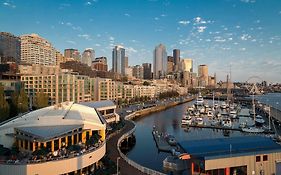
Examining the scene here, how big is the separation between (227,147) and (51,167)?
10134 millimetres

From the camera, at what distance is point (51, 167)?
47.8 ft

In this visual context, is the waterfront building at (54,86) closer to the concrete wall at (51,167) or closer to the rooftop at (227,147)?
the concrete wall at (51,167)

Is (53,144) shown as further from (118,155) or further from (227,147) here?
(227,147)

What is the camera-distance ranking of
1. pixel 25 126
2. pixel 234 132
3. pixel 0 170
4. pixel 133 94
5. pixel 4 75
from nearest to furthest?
pixel 0 170 < pixel 25 126 < pixel 234 132 < pixel 4 75 < pixel 133 94

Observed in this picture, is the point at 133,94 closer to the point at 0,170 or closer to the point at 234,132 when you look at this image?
the point at 234,132

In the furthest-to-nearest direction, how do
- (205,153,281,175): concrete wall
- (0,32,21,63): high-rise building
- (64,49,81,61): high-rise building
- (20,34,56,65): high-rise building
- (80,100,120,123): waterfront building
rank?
1. (64,49,81,61): high-rise building
2. (0,32,21,63): high-rise building
3. (20,34,56,65): high-rise building
4. (80,100,120,123): waterfront building
5. (205,153,281,175): concrete wall

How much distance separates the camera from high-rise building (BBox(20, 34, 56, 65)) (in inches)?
4166

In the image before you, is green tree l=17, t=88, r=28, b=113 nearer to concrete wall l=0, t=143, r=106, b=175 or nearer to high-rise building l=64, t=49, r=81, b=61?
concrete wall l=0, t=143, r=106, b=175

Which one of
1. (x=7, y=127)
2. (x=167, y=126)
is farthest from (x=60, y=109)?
(x=167, y=126)

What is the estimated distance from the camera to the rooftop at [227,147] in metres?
15.1

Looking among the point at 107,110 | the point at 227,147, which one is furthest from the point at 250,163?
the point at 107,110

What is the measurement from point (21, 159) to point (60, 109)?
9.76 meters

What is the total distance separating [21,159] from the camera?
1484 centimetres

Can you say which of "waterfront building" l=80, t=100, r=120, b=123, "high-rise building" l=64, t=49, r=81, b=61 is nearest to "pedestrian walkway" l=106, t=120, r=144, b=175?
"waterfront building" l=80, t=100, r=120, b=123
